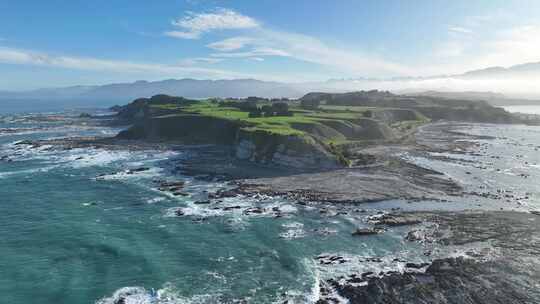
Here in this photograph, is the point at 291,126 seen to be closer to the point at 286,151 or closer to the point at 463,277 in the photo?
the point at 286,151

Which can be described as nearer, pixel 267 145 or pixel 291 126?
pixel 267 145

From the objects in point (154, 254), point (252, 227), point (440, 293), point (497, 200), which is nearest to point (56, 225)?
point (154, 254)

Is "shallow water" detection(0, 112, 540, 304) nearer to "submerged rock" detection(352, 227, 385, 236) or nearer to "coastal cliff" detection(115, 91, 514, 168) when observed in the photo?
"submerged rock" detection(352, 227, 385, 236)

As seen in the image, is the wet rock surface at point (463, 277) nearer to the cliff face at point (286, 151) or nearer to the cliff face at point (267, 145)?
the cliff face at point (286, 151)

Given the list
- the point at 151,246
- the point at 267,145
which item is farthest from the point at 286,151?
the point at 151,246

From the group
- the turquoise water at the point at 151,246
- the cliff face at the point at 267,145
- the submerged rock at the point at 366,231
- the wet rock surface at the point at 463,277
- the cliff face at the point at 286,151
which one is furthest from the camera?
the cliff face at the point at 267,145

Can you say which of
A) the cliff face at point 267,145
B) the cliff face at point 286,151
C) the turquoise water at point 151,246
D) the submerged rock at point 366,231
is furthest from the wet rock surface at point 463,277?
the cliff face at point 267,145

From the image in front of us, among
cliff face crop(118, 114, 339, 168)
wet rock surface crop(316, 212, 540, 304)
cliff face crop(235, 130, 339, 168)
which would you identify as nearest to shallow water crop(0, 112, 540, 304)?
wet rock surface crop(316, 212, 540, 304)

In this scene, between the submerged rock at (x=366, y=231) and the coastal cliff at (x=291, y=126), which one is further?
the coastal cliff at (x=291, y=126)

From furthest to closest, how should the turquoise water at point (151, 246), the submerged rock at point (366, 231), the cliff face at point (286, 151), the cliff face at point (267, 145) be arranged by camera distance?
the cliff face at point (267, 145)
the cliff face at point (286, 151)
the submerged rock at point (366, 231)
the turquoise water at point (151, 246)
